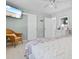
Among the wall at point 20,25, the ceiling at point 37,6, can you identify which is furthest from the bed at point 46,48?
the ceiling at point 37,6

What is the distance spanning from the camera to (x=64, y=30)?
134 centimetres

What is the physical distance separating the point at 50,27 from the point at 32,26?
263mm

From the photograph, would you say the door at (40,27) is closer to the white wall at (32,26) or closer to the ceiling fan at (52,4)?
the white wall at (32,26)

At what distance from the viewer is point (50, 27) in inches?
57.3

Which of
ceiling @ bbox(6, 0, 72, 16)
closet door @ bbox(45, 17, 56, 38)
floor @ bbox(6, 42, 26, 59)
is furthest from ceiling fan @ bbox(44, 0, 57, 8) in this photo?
floor @ bbox(6, 42, 26, 59)

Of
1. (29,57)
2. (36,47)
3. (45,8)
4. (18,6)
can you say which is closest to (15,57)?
(29,57)

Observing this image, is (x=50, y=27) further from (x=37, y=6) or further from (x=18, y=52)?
(x=18, y=52)

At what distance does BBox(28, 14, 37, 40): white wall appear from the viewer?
149 centimetres

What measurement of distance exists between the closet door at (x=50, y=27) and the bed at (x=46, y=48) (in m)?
0.07

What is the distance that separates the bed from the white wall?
0.23ft

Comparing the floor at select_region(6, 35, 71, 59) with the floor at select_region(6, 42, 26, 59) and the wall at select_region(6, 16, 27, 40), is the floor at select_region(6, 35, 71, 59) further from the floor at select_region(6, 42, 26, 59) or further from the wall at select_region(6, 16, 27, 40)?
the wall at select_region(6, 16, 27, 40)

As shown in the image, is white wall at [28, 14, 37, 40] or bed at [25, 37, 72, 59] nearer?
bed at [25, 37, 72, 59]
